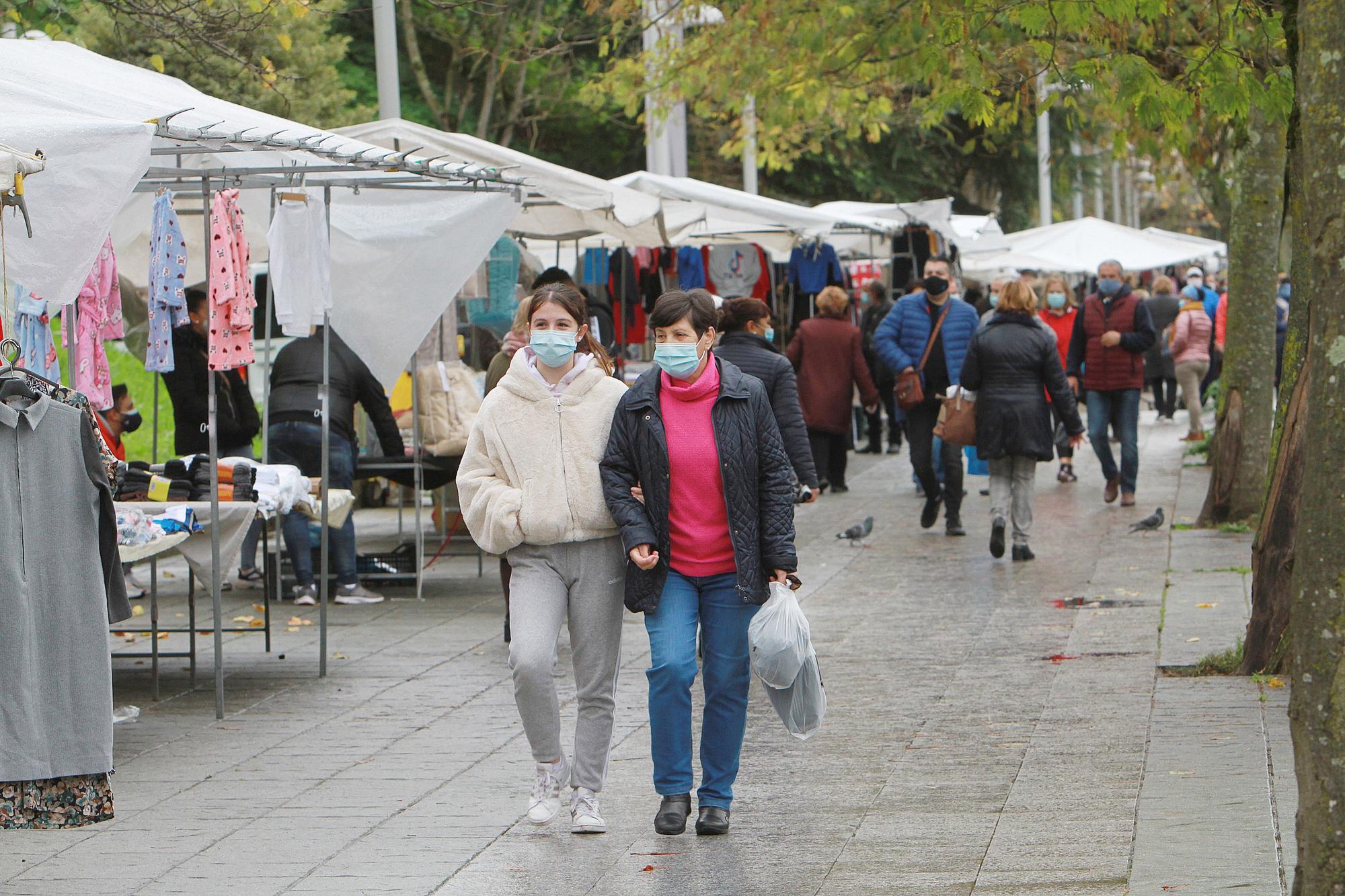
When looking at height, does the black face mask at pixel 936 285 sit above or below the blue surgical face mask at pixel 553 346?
above

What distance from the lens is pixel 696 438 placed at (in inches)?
219

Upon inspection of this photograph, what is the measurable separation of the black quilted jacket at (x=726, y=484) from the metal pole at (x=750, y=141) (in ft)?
32.9

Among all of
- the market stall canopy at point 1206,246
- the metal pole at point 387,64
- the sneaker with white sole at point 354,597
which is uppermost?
the metal pole at point 387,64

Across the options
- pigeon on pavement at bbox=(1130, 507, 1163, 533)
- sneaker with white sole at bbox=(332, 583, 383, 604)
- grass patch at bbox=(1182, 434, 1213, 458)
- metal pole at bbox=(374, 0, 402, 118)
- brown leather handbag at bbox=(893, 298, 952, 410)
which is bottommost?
sneaker with white sole at bbox=(332, 583, 383, 604)

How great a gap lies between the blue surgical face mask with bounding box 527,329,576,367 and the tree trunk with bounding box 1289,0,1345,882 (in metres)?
2.58

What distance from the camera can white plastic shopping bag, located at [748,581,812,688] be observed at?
217 inches

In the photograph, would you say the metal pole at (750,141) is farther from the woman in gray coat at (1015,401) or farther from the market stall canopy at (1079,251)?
the woman in gray coat at (1015,401)

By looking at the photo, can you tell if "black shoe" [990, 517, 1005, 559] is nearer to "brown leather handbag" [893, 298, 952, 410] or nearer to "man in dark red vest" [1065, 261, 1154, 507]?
"brown leather handbag" [893, 298, 952, 410]

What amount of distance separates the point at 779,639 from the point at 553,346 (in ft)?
3.88

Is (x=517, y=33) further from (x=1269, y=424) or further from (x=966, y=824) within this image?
(x=966, y=824)

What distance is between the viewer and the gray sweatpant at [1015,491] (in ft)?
38.7

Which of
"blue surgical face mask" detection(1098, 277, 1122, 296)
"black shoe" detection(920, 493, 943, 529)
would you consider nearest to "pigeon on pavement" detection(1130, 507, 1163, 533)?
"black shoe" detection(920, 493, 943, 529)

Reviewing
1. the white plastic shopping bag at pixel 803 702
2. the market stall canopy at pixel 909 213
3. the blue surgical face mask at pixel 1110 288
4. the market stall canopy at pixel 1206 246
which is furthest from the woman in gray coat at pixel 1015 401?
the market stall canopy at pixel 1206 246

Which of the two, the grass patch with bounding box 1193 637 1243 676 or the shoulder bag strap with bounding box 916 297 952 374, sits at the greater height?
the shoulder bag strap with bounding box 916 297 952 374
